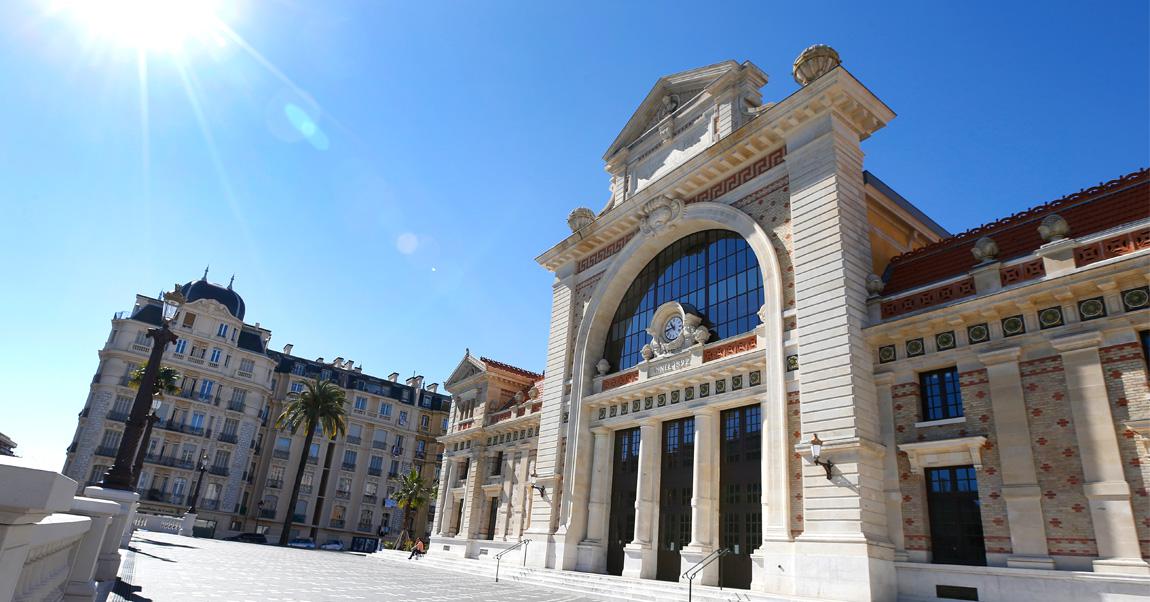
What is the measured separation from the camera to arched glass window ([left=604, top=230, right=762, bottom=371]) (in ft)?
75.8

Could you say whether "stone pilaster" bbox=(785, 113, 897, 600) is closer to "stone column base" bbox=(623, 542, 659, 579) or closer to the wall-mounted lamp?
the wall-mounted lamp

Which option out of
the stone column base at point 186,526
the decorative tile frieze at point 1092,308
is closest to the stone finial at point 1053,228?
the decorative tile frieze at point 1092,308

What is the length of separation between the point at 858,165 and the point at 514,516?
23328 mm

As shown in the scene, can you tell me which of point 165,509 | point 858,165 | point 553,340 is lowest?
point 165,509

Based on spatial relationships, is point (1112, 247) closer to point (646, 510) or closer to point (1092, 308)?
point (1092, 308)

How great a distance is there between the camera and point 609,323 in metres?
29.7

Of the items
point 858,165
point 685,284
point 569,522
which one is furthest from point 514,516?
point 858,165

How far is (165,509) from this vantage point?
55.8 metres

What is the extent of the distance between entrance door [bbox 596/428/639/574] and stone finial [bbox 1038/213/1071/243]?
15319 mm

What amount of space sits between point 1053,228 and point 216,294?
67.7 m

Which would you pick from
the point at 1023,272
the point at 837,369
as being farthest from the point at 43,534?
the point at 1023,272

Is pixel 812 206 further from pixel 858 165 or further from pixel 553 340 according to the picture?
pixel 553 340

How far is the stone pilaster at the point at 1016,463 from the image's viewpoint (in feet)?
45.6

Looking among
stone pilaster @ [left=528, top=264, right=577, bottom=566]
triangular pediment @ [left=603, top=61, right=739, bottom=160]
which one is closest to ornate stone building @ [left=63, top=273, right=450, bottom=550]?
stone pilaster @ [left=528, top=264, right=577, bottom=566]
